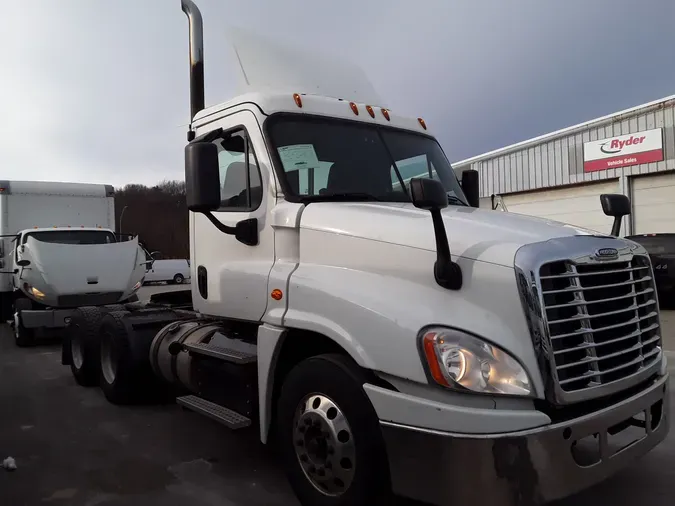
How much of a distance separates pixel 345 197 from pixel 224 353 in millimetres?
1405

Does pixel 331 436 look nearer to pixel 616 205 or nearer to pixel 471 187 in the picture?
pixel 616 205

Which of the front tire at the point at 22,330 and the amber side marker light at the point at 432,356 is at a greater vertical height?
the amber side marker light at the point at 432,356

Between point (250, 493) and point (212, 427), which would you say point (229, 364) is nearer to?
point (250, 493)

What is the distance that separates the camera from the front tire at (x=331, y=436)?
2.99 meters

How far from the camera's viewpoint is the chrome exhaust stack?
5.85 meters

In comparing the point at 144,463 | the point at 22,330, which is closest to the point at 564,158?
the point at 22,330

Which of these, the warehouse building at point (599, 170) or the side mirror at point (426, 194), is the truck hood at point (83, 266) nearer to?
the side mirror at point (426, 194)

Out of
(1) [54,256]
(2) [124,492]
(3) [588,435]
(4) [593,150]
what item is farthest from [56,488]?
(4) [593,150]

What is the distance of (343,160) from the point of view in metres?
4.13

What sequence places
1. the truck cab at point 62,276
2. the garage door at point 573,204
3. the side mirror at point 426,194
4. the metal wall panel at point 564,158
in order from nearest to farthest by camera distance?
the side mirror at point 426,194 < the truck cab at point 62,276 < the metal wall panel at point 564,158 < the garage door at point 573,204

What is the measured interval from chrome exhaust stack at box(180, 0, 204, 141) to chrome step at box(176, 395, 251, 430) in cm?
283

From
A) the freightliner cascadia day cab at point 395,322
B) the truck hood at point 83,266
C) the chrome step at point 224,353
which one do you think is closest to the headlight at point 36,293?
the truck hood at point 83,266

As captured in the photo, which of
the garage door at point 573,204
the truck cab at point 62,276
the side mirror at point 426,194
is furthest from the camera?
the garage door at point 573,204

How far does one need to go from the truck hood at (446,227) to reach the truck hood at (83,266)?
8245mm
